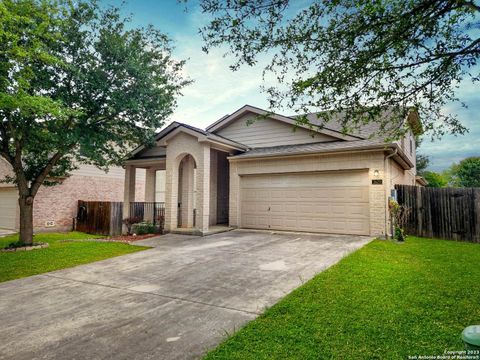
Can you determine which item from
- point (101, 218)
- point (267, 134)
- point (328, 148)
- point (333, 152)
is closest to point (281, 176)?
point (328, 148)

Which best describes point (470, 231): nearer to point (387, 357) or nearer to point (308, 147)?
point (308, 147)

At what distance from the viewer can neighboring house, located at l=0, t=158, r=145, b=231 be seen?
15.7m

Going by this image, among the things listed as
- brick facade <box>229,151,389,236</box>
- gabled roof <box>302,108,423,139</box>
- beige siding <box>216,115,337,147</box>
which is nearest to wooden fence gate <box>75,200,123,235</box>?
brick facade <box>229,151,389,236</box>

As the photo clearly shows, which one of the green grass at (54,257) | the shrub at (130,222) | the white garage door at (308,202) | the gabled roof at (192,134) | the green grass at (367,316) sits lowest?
the green grass at (54,257)

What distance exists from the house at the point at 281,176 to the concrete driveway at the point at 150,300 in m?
2.60

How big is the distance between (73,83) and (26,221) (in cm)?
512

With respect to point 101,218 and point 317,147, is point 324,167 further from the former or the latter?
point 101,218

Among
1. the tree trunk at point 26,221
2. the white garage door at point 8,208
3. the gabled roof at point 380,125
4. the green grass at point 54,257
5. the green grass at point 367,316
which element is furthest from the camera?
the white garage door at point 8,208

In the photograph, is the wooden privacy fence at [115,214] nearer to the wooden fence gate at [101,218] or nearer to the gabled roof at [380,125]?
the wooden fence gate at [101,218]

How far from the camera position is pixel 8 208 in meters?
16.5

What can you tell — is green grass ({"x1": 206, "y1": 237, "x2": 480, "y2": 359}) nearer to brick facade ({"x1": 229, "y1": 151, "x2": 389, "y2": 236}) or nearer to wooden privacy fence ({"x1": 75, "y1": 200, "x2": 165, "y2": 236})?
brick facade ({"x1": 229, "y1": 151, "x2": 389, "y2": 236})

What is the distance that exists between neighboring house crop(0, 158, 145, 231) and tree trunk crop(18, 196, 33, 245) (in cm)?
505

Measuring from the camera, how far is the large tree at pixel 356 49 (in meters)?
4.57

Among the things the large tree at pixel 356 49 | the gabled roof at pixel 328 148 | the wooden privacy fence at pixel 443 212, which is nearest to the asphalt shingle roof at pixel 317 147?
the gabled roof at pixel 328 148
